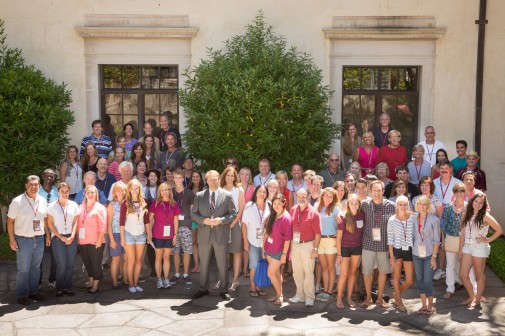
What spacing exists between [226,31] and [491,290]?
23.8 ft

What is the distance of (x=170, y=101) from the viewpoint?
14352mm

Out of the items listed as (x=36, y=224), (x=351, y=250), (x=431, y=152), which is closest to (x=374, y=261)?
(x=351, y=250)

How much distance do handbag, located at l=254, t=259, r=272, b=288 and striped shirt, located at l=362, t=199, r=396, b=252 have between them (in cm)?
147

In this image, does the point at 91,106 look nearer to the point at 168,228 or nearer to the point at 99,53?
the point at 99,53

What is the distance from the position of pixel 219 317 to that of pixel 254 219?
1613mm

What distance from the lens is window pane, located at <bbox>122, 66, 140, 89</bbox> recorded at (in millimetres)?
14234

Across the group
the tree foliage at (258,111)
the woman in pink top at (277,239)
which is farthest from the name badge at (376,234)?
the tree foliage at (258,111)

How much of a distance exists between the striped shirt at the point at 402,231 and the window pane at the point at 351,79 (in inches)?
226

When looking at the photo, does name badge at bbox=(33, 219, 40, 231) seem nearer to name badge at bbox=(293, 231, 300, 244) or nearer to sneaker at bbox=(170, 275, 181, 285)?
sneaker at bbox=(170, 275, 181, 285)

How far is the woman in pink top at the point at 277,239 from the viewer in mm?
9305

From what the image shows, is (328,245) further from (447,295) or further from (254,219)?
(447,295)

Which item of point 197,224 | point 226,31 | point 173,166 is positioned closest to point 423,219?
point 197,224

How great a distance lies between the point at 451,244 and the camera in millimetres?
9562

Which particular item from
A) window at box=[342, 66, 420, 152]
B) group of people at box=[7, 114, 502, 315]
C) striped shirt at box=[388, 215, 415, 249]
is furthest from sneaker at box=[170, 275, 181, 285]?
window at box=[342, 66, 420, 152]
